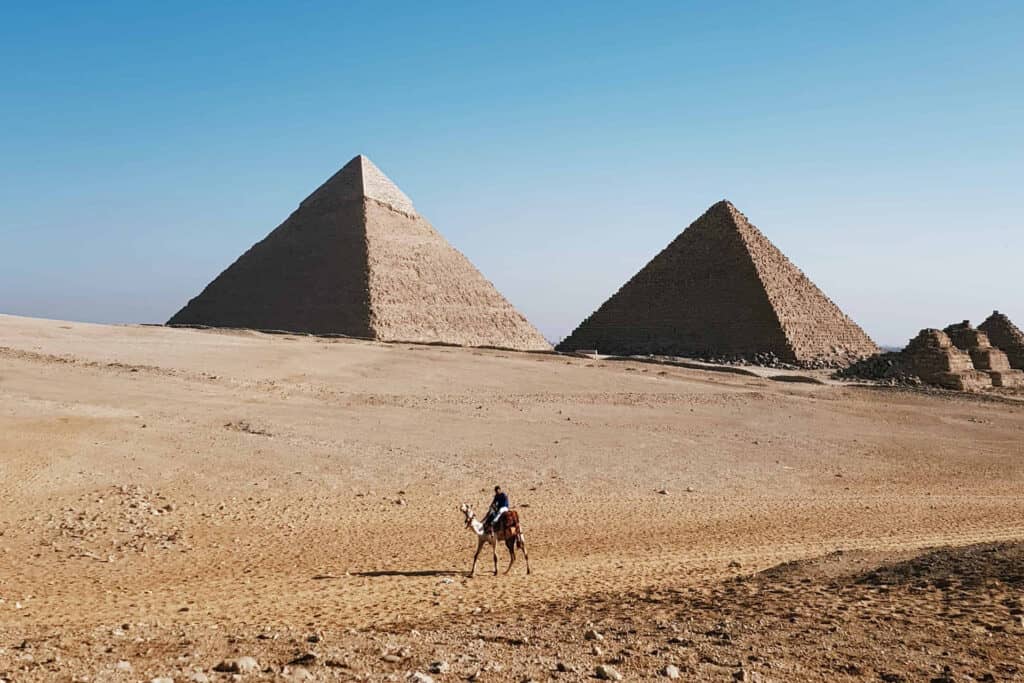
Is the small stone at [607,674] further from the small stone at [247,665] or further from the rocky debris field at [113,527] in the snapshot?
the rocky debris field at [113,527]

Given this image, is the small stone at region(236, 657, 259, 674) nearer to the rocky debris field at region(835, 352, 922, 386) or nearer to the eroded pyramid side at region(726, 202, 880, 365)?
the rocky debris field at region(835, 352, 922, 386)

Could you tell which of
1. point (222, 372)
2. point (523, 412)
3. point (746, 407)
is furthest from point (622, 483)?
point (222, 372)

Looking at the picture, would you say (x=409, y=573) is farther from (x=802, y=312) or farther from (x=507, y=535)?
(x=802, y=312)

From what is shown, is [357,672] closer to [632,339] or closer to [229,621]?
[229,621]

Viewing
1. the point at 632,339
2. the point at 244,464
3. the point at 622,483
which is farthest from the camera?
the point at 632,339

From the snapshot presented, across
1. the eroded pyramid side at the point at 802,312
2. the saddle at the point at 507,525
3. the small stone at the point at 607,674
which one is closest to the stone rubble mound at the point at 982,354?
the eroded pyramid side at the point at 802,312

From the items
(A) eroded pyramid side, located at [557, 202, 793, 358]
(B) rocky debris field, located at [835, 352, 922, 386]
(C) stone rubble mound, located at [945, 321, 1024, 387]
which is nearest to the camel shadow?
(B) rocky debris field, located at [835, 352, 922, 386]
